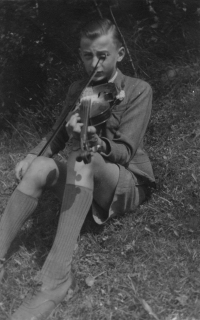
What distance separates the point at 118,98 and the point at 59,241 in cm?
79

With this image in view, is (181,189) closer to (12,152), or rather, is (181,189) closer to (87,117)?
(87,117)

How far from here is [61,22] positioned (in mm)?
4324

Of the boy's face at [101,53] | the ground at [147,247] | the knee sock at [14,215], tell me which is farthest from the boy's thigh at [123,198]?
the boy's face at [101,53]

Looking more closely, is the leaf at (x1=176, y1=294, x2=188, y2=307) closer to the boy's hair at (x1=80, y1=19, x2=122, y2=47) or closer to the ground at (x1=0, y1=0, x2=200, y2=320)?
the ground at (x1=0, y1=0, x2=200, y2=320)

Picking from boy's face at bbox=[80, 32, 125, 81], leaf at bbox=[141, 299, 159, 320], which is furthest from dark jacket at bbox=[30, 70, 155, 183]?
leaf at bbox=[141, 299, 159, 320]

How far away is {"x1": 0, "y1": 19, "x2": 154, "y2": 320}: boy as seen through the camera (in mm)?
2623

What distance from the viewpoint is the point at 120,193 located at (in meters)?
2.86

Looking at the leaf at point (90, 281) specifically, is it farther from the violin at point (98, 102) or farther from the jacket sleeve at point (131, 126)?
the violin at point (98, 102)

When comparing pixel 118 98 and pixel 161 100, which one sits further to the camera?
pixel 161 100

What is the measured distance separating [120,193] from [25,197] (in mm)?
468

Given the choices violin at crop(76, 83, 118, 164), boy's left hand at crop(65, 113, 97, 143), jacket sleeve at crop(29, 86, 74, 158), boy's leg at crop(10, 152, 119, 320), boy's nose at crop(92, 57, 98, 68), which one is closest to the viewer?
boy's left hand at crop(65, 113, 97, 143)

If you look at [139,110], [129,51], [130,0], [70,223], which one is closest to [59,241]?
[70,223]

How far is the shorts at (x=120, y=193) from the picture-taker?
285 centimetres

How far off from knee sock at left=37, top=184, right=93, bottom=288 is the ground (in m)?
0.15
